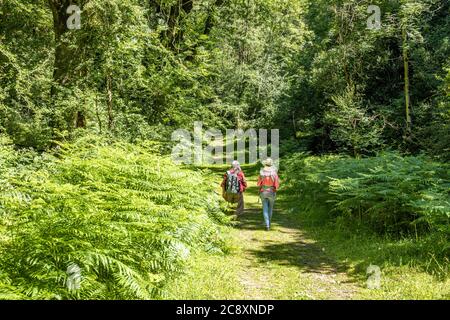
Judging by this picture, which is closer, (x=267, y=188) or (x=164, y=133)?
(x=267, y=188)

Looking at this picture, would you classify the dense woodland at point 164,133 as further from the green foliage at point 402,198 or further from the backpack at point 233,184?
the backpack at point 233,184

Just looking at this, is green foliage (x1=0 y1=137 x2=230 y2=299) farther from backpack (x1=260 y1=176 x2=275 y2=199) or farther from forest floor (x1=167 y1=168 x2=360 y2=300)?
backpack (x1=260 y1=176 x2=275 y2=199)

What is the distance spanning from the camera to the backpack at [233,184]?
40.9 ft

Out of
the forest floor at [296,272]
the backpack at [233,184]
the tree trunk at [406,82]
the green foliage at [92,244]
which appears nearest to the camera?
the green foliage at [92,244]

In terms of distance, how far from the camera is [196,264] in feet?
23.2

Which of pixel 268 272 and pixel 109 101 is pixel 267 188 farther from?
pixel 109 101

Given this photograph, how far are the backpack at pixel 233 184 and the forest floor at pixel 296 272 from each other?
5.07 feet

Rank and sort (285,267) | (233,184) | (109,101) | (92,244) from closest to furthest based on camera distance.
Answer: (92,244), (285,267), (233,184), (109,101)

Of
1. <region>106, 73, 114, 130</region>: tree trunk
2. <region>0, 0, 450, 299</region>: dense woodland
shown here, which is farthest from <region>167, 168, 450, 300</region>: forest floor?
<region>106, 73, 114, 130</region>: tree trunk

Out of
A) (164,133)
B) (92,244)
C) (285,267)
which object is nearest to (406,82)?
(164,133)

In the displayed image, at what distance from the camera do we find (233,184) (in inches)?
491

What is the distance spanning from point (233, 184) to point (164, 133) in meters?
5.00

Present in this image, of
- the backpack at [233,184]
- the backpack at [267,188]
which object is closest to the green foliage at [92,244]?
the backpack at [267,188]

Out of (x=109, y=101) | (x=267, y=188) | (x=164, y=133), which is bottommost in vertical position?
(x=267, y=188)
